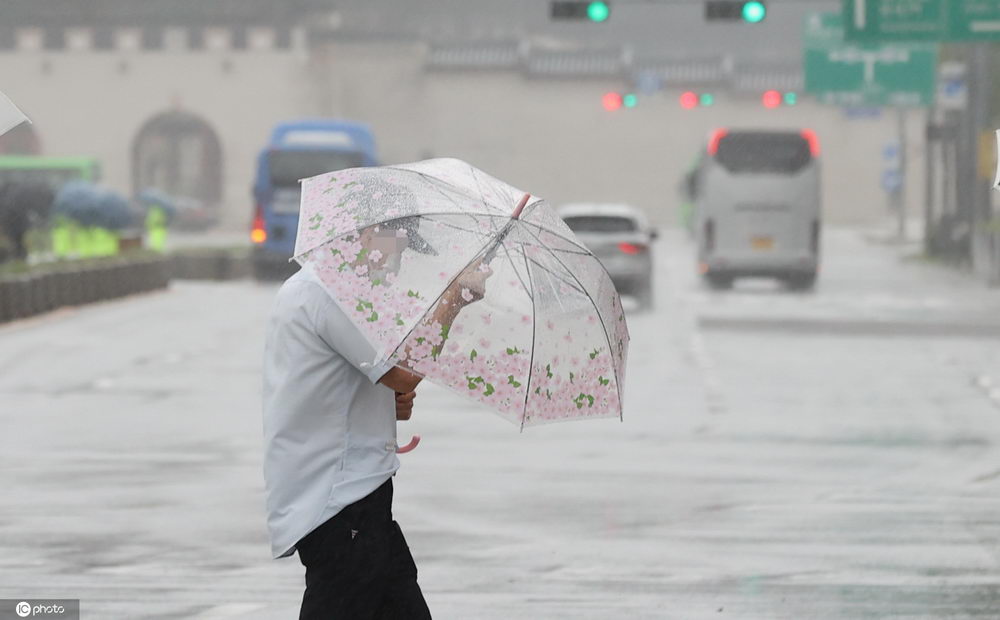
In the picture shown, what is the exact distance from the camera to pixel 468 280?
5047mm

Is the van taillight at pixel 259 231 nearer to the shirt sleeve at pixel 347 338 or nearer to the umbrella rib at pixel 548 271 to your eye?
the umbrella rib at pixel 548 271

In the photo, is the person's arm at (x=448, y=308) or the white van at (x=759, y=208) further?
the white van at (x=759, y=208)

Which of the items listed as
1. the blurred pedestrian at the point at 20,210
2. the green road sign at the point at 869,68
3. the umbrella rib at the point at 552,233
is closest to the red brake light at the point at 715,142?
the green road sign at the point at 869,68

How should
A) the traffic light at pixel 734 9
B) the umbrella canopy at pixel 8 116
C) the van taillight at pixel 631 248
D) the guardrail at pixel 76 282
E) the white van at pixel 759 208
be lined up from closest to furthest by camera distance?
the umbrella canopy at pixel 8 116 → the guardrail at pixel 76 282 → the traffic light at pixel 734 9 → the van taillight at pixel 631 248 → the white van at pixel 759 208

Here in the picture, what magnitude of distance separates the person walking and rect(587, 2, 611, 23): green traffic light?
944 inches

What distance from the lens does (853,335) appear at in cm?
2403

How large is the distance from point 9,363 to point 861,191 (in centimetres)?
6171

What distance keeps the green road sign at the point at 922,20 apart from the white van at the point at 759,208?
29.6 ft

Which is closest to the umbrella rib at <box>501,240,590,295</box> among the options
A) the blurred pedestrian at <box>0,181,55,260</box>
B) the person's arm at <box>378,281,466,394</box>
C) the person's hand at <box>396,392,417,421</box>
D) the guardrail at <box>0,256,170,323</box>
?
the person's arm at <box>378,281,466,394</box>

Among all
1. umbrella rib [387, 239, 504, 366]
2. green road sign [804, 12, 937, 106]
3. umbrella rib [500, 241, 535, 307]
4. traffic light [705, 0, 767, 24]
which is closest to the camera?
umbrella rib [387, 239, 504, 366]

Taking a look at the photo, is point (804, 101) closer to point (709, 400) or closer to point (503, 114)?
point (503, 114)

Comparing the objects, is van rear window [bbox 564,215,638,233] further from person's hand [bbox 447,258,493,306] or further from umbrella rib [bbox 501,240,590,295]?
person's hand [bbox 447,258,493,306]

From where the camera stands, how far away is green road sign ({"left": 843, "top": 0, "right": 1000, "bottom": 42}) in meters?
26.9

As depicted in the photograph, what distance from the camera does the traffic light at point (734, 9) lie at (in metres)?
28.2
